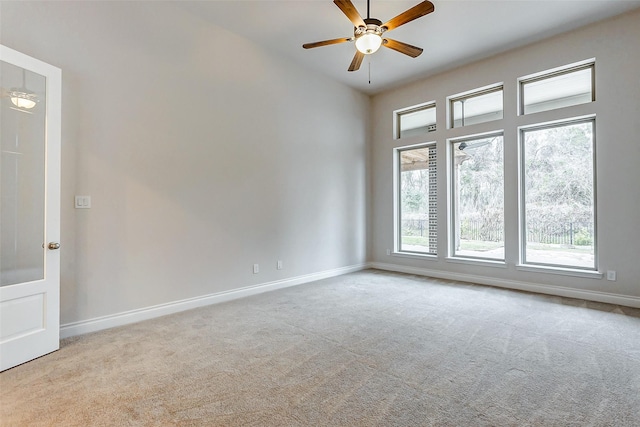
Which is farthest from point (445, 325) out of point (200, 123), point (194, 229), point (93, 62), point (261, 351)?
point (93, 62)

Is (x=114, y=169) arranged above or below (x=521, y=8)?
below

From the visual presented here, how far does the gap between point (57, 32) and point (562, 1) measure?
5214mm

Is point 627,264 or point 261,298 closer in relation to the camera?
point 627,264

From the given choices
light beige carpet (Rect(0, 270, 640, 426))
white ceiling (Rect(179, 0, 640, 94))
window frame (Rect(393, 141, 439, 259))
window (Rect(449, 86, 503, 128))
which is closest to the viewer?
light beige carpet (Rect(0, 270, 640, 426))

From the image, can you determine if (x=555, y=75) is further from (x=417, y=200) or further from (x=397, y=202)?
(x=397, y=202)

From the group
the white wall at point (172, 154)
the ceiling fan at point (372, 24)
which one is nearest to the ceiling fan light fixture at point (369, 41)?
the ceiling fan at point (372, 24)

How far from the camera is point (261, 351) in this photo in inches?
101

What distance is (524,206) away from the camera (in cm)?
466

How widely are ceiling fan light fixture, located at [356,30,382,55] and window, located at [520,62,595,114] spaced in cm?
286

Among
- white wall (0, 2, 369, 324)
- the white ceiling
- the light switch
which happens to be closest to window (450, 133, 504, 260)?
the white ceiling

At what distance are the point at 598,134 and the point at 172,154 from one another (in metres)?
5.24

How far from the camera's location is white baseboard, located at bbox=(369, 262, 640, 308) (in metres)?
3.82

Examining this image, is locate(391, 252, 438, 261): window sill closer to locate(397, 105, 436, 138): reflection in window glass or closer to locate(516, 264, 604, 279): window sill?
locate(516, 264, 604, 279): window sill

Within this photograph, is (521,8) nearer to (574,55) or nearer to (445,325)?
(574,55)
